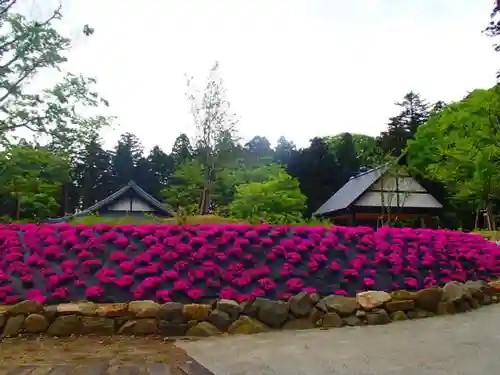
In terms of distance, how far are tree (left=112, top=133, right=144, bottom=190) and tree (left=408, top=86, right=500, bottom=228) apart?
17561 mm

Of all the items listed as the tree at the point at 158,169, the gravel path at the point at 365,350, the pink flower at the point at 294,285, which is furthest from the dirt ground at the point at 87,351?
the tree at the point at 158,169

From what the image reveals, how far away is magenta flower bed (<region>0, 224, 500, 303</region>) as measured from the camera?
4.89m

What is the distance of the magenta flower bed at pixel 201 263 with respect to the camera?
4891mm

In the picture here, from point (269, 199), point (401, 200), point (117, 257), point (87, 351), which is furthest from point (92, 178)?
point (87, 351)

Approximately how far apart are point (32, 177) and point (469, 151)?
57.1 feet

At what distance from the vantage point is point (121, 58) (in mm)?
9344

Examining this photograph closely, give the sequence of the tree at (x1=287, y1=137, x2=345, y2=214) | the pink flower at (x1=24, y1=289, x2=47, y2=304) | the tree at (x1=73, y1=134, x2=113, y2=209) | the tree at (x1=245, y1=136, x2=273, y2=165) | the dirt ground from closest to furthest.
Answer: the dirt ground < the pink flower at (x1=24, y1=289, x2=47, y2=304) < the tree at (x1=287, y1=137, x2=345, y2=214) < the tree at (x1=73, y1=134, x2=113, y2=209) < the tree at (x1=245, y1=136, x2=273, y2=165)

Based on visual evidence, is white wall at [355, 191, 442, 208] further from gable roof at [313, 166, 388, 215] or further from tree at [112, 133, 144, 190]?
tree at [112, 133, 144, 190]

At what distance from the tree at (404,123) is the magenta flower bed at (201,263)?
22.1 meters

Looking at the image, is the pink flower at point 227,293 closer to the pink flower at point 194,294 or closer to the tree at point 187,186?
the pink flower at point 194,294

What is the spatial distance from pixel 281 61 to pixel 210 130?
342 inches

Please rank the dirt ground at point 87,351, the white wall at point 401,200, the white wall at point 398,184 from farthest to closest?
the white wall at point 398,184, the white wall at point 401,200, the dirt ground at point 87,351

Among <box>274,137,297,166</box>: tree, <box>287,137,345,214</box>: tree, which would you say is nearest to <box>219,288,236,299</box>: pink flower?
<box>287,137,345,214</box>: tree

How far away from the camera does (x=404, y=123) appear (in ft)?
103
